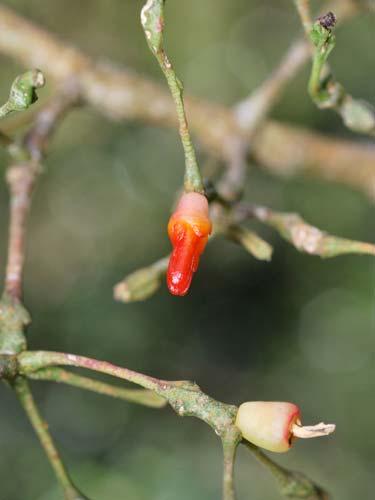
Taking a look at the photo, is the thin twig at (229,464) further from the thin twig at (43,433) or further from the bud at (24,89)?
the bud at (24,89)

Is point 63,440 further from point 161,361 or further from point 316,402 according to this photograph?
point 316,402

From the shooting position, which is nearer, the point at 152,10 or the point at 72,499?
the point at 152,10

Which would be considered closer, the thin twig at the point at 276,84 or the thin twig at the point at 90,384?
the thin twig at the point at 90,384

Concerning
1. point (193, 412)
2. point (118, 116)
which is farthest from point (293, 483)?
point (118, 116)

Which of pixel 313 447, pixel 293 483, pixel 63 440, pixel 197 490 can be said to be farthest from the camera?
pixel 313 447

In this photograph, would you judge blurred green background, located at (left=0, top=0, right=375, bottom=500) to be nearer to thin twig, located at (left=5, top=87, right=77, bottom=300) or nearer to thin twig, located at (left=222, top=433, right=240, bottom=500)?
thin twig, located at (left=5, top=87, right=77, bottom=300)

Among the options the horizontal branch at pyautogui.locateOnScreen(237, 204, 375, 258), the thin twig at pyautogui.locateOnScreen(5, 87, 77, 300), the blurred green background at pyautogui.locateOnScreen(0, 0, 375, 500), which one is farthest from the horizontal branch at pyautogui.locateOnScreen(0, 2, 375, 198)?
the blurred green background at pyautogui.locateOnScreen(0, 0, 375, 500)

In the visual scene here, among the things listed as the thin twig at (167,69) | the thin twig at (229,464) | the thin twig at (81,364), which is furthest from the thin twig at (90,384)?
the thin twig at (167,69)
